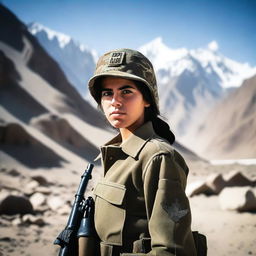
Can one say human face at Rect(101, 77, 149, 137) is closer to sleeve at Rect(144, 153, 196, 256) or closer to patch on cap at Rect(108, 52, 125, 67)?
patch on cap at Rect(108, 52, 125, 67)

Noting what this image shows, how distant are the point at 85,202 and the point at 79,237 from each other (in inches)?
7.5

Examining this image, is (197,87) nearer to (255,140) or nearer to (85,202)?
(255,140)

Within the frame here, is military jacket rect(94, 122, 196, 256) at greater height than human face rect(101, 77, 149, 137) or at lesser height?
lesser

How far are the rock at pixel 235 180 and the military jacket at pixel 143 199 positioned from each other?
7.10m

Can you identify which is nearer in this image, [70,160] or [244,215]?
[244,215]

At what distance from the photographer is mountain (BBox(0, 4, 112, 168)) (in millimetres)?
16312

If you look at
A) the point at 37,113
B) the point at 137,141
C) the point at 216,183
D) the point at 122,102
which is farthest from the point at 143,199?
the point at 37,113

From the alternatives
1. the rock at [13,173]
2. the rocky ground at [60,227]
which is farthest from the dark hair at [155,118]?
the rock at [13,173]

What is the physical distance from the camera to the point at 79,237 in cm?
154

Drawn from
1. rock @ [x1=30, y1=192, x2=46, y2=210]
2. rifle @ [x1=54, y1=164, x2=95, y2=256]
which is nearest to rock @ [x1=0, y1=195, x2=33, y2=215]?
rock @ [x1=30, y1=192, x2=46, y2=210]

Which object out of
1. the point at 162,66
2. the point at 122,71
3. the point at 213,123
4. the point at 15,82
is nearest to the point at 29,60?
the point at 15,82

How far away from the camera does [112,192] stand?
149 centimetres

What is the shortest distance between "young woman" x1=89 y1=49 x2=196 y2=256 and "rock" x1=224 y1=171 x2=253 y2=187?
688 cm

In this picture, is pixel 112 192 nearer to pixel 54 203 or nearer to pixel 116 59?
pixel 116 59
